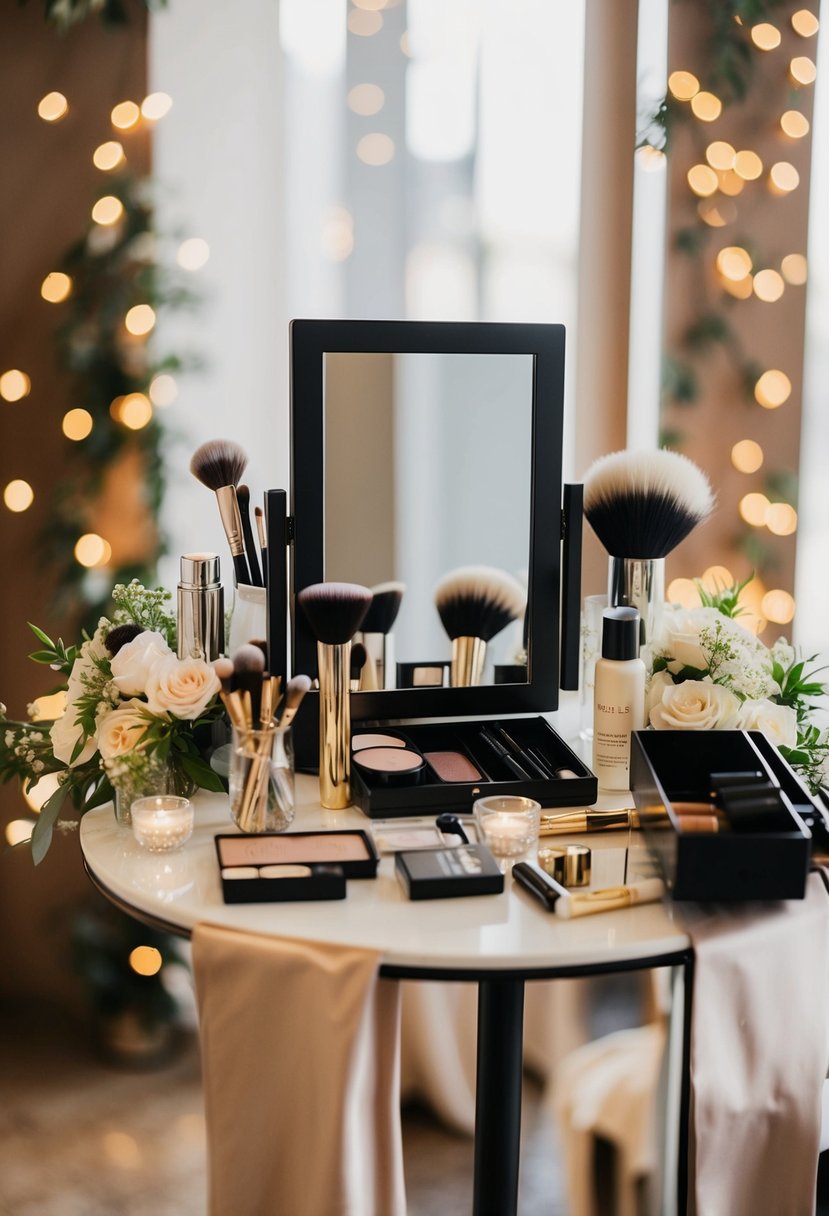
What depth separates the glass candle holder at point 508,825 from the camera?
3.81ft

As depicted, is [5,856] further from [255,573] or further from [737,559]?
[737,559]

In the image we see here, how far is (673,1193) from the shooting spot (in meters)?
1.08

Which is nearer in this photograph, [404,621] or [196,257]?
[404,621]

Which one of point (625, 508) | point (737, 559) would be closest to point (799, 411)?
point (737, 559)

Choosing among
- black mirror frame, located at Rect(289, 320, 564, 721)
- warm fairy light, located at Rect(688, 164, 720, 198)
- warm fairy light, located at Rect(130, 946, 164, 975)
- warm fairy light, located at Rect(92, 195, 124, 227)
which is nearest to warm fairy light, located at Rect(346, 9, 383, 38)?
warm fairy light, located at Rect(92, 195, 124, 227)

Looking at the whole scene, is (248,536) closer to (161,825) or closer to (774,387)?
(161,825)

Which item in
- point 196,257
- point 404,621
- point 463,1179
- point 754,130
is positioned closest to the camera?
point 404,621

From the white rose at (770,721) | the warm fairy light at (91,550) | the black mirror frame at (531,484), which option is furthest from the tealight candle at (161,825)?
the warm fairy light at (91,550)

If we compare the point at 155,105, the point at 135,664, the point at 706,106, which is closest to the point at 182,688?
the point at 135,664

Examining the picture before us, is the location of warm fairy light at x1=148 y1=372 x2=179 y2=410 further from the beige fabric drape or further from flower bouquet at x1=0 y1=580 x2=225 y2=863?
the beige fabric drape

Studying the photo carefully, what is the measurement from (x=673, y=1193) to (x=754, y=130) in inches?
63.6

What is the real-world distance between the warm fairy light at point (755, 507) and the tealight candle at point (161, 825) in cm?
126

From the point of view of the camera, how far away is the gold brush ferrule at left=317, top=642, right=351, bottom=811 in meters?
1.23

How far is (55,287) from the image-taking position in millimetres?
1866
